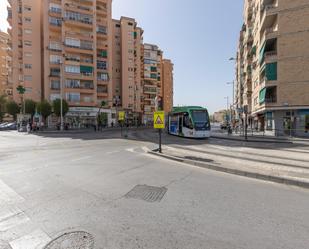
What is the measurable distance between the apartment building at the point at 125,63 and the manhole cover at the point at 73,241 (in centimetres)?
6063

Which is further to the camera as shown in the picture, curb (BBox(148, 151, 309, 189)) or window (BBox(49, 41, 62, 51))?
window (BBox(49, 41, 62, 51))

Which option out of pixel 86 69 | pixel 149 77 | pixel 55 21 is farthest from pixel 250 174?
pixel 149 77

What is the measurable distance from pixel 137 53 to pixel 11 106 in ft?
132

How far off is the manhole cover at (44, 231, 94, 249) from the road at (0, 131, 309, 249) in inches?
0.6

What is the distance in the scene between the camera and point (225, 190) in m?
5.54

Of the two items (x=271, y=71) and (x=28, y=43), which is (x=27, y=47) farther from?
(x=271, y=71)

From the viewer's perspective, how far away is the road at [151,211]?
3229 millimetres

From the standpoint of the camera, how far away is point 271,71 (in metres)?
25.9

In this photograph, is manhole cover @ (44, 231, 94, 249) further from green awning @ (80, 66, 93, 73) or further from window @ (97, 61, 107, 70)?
window @ (97, 61, 107, 70)

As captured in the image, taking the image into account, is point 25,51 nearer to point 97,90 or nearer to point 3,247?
point 97,90

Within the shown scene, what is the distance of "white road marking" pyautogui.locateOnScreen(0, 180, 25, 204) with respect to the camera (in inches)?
189

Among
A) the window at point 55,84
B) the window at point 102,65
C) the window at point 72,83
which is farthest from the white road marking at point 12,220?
the window at point 102,65

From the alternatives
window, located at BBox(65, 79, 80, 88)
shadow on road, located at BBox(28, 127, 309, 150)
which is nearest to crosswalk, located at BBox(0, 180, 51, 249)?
shadow on road, located at BBox(28, 127, 309, 150)

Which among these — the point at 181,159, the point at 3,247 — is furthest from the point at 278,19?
the point at 3,247
